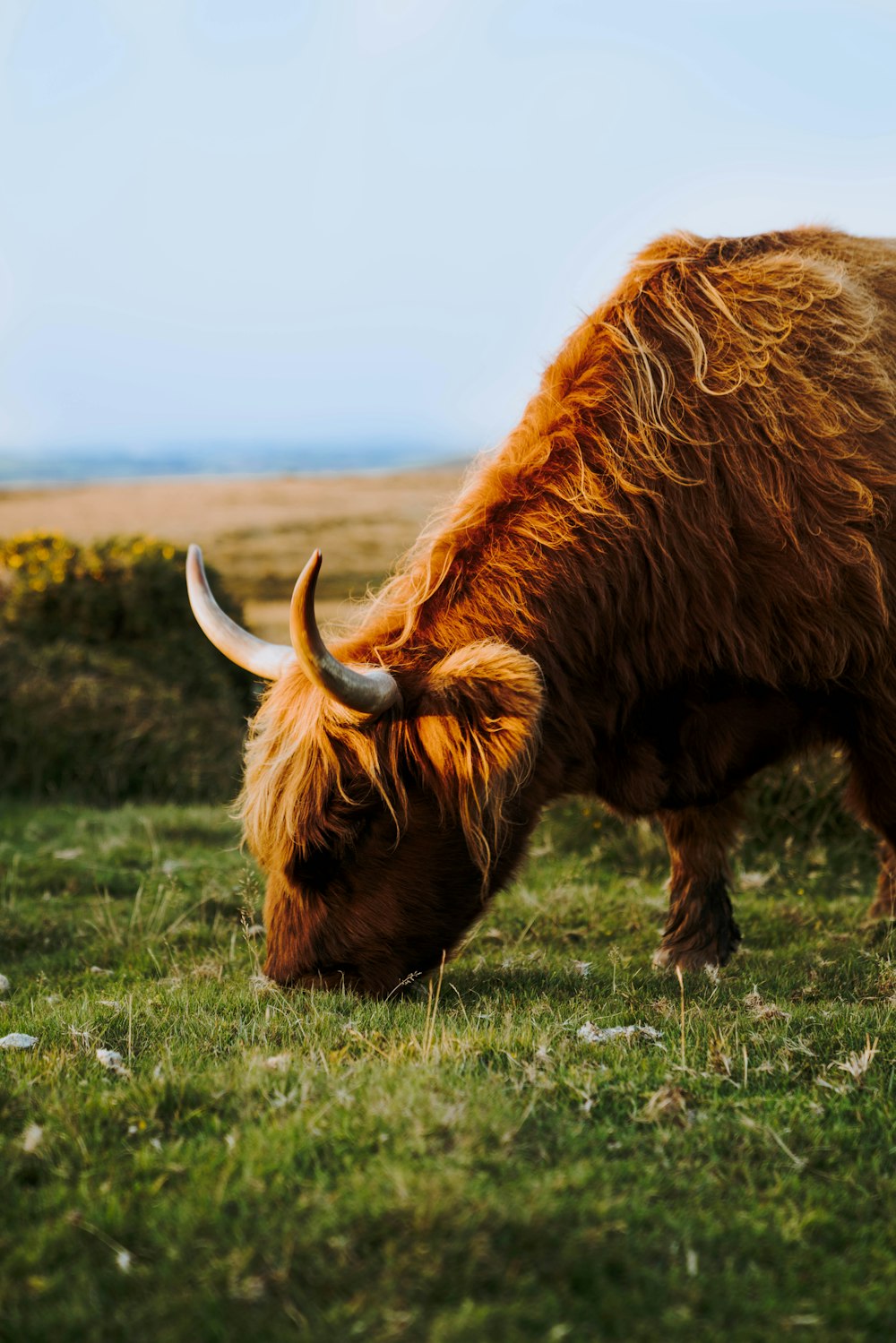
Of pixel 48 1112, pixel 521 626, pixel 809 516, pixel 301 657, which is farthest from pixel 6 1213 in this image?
pixel 809 516

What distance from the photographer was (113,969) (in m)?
5.41

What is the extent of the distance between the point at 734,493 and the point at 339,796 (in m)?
1.81

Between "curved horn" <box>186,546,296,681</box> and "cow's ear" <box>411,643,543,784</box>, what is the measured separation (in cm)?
58

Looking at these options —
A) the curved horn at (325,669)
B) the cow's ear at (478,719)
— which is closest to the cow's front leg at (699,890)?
the cow's ear at (478,719)

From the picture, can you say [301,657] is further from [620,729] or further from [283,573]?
[283,573]

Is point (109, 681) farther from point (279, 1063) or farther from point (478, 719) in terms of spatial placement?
point (279, 1063)

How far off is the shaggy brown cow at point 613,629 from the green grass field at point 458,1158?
1.80ft

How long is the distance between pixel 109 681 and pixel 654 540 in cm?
658

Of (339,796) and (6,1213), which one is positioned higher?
(339,796)

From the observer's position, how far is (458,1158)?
2.81 metres

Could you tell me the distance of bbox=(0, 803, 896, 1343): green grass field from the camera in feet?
7.93

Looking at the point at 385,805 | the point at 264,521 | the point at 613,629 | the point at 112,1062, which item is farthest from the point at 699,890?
the point at 264,521

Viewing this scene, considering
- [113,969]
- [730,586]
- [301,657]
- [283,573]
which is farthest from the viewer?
[283,573]

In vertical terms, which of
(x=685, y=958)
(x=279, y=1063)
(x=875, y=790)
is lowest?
(x=685, y=958)
